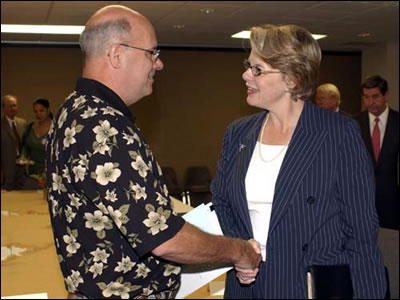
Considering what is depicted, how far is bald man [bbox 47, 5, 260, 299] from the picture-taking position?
4.04 feet

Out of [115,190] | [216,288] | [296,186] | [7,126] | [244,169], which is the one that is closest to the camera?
[115,190]

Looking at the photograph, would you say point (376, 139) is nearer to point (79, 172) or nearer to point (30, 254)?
point (30, 254)

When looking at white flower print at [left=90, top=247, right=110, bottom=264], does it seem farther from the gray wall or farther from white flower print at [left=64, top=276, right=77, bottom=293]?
the gray wall

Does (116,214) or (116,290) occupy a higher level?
(116,214)

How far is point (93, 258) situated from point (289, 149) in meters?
0.62

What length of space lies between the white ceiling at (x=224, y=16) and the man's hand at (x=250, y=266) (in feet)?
15.6

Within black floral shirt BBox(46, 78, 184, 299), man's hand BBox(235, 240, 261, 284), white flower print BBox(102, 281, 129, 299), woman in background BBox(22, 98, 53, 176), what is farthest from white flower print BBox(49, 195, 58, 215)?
woman in background BBox(22, 98, 53, 176)

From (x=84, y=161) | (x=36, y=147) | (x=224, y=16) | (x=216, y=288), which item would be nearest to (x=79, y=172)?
(x=84, y=161)

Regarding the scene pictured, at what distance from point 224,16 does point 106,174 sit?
5.87 meters

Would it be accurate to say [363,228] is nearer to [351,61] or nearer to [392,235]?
[392,235]

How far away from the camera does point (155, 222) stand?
4.07 feet

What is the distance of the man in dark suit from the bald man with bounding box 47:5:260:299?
3.10 metres

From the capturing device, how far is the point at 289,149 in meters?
1.60

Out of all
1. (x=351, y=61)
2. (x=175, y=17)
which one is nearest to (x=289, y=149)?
(x=175, y=17)
